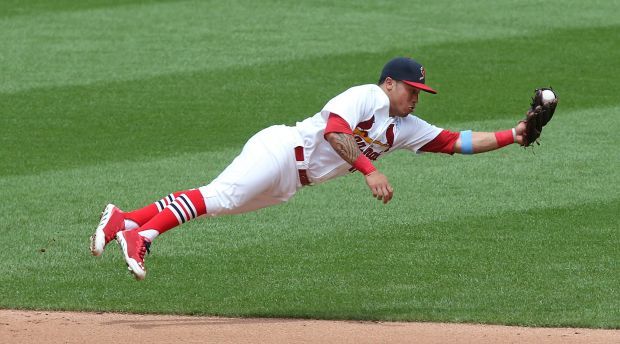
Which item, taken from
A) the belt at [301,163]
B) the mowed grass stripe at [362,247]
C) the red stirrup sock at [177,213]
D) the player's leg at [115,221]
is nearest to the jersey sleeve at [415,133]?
the belt at [301,163]

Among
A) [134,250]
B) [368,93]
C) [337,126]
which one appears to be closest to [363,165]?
[337,126]

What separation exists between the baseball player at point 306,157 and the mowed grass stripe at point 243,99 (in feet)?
14.1

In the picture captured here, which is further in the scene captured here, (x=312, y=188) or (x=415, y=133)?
(x=312, y=188)

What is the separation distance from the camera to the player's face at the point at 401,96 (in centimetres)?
755

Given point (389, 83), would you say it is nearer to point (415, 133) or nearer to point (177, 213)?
point (415, 133)

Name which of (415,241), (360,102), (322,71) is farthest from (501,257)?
(322,71)

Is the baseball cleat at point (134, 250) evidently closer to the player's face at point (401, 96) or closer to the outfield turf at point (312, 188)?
the outfield turf at point (312, 188)

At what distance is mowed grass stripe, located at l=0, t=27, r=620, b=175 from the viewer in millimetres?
12289

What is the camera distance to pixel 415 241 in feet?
30.4

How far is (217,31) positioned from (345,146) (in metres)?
9.67

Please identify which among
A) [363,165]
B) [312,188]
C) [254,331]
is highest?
[363,165]

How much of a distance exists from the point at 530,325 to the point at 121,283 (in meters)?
2.75

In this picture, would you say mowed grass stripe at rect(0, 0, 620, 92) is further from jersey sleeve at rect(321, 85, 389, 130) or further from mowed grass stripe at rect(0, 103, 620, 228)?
jersey sleeve at rect(321, 85, 389, 130)

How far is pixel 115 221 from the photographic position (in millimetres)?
7574
